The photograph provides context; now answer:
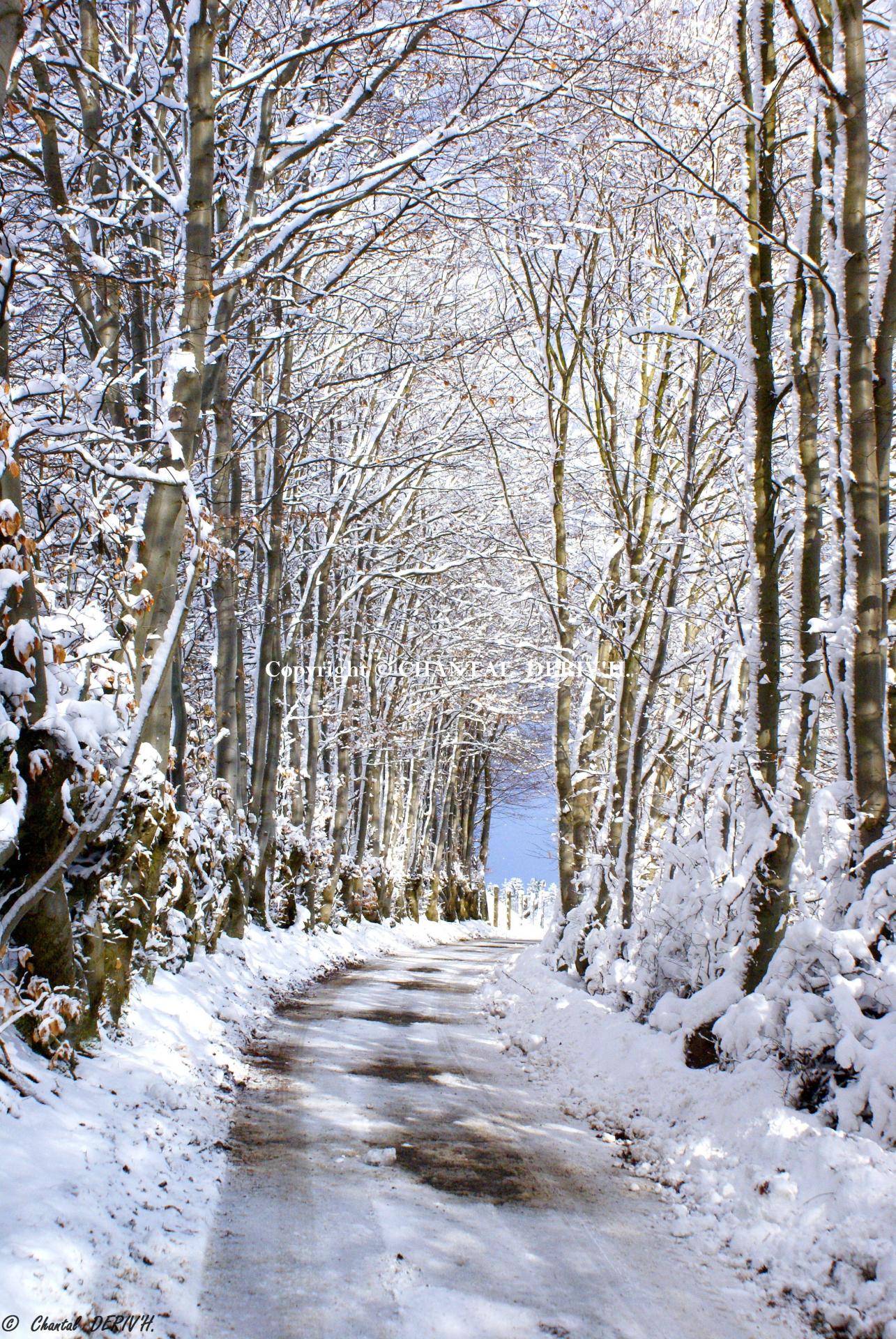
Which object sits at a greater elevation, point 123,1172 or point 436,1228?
point 123,1172

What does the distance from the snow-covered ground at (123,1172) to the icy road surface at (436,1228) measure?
17 cm

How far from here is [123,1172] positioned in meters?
4.24

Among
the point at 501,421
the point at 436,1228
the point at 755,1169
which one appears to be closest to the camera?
the point at 436,1228

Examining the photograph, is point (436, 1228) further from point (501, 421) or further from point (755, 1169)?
point (501, 421)

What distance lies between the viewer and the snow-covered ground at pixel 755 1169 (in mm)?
3717

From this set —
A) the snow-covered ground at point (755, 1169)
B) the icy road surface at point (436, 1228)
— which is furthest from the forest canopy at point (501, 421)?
the icy road surface at point (436, 1228)

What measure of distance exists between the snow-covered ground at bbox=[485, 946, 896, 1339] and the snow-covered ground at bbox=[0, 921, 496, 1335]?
245 centimetres

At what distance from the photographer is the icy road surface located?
3.42 metres

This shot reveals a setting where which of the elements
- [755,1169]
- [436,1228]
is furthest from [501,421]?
[436,1228]

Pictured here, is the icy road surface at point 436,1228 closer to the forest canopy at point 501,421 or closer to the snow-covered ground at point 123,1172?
the snow-covered ground at point 123,1172

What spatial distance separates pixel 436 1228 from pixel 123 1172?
4.92 feet

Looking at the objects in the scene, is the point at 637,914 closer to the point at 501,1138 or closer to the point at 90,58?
the point at 501,1138

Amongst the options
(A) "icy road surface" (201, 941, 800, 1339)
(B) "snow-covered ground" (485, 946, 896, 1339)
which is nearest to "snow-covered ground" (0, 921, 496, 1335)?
(A) "icy road surface" (201, 941, 800, 1339)

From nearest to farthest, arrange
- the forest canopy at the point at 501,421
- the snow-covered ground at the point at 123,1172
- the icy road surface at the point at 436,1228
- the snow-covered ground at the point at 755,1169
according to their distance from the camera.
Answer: the snow-covered ground at the point at 123,1172 → the icy road surface at the point at 436,1228 → the snow-covered ground at the point at 755,1169 → the forest canopy at the point at 501,421
